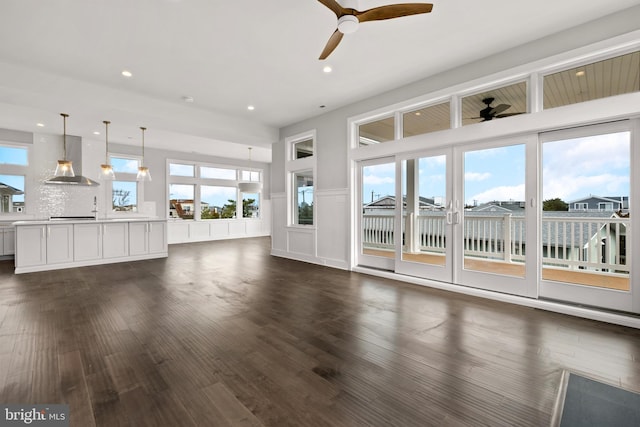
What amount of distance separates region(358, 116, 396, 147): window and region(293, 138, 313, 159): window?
4.50ft

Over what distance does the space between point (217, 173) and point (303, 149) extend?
5.63 metres

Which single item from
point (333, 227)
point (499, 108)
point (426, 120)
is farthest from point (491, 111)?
point (333, 227)

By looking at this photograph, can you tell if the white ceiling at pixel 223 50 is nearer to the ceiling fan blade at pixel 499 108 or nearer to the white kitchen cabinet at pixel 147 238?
the ceiling fan blade at pixel 499 108

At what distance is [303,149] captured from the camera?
21.4 ft

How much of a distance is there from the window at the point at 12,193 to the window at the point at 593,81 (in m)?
10.9

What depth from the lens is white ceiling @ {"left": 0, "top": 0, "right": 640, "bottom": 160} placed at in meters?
2.83

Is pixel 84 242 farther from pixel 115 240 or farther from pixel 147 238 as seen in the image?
pixel 147 238

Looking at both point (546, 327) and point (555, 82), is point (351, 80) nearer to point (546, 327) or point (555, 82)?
point (555, 82)

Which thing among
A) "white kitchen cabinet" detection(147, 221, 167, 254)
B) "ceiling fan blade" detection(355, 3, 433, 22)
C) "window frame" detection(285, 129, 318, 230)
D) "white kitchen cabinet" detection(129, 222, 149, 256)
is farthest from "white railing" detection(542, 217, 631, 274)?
"white kitchen cabinet" detection(129, 222, 149, 256)

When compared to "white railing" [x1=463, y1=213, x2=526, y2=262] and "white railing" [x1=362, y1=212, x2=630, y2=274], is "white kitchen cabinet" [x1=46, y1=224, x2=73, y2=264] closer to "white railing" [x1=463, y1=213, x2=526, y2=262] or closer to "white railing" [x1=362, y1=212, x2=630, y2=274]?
"white railing" [x1=362, y1=212, x2=630, y2=274]

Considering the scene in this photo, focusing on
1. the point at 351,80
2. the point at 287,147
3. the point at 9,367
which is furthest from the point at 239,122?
the point at 9,367

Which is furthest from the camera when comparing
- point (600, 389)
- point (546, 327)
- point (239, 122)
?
point (239, 122)

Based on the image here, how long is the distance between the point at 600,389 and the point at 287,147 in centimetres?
629

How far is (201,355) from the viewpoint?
2191 mm
